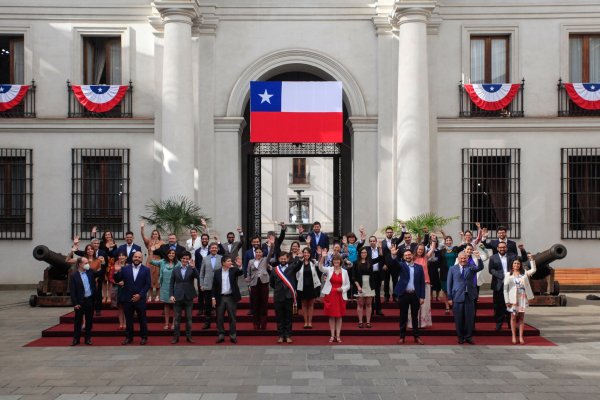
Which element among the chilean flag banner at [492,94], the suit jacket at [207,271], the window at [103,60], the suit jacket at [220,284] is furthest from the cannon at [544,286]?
the window at [103,60]

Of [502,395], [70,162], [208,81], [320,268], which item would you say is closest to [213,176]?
[208,81]

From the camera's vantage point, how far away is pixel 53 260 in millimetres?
16703

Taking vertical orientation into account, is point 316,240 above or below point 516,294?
above

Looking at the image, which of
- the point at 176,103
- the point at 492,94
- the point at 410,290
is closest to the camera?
the point at 410,290

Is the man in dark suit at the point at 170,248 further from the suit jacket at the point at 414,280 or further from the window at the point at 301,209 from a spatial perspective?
the window at the point at 301,209

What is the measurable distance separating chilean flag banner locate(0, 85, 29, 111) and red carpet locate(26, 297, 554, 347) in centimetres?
807

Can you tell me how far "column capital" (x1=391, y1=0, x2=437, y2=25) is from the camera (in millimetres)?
18344

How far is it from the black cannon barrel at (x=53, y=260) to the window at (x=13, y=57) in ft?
20.3

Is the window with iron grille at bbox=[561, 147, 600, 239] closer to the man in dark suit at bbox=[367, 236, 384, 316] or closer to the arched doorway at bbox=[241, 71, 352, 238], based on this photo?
the arched doorway at bbox=[241, 71, 352, 238]

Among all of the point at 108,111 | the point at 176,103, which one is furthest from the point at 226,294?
the point at 108,111

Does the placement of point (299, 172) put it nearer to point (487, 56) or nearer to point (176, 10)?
point (487, 56)

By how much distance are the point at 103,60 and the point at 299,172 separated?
98.4 ft

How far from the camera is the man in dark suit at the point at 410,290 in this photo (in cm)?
1256

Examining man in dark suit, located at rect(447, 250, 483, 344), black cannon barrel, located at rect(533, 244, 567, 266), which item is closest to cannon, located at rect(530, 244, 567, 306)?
black cannon barrel, located at rect(533, 244, 567, 266)
